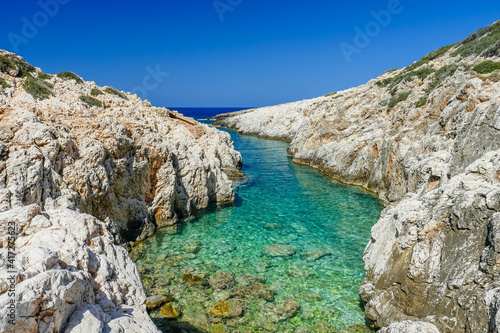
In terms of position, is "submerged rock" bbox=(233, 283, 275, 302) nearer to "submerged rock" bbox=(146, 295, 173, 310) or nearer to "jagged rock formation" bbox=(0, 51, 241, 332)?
"submerged rock" bbox=(146, 295, 173, 310)

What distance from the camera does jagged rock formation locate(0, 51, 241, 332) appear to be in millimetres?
5977

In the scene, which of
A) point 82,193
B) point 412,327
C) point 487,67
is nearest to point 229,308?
point 412,327

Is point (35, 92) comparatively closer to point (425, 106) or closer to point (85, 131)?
point (85, 131)

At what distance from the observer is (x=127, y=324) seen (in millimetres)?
6539

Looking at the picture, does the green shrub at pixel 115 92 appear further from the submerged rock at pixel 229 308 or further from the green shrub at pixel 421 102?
the green shrub at pixel 421 102

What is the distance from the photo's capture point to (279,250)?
17281mm

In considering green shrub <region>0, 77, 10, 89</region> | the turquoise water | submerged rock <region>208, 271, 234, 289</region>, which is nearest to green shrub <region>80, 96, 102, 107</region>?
green shrub <region>0, 77, 10, 89</region>

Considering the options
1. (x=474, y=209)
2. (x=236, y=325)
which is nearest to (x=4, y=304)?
(x=236, y=325)

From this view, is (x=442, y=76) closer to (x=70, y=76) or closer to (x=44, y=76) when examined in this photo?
(x=70, y=76)

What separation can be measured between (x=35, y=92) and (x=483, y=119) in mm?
23896

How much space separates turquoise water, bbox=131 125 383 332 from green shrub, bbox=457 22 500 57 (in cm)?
1969

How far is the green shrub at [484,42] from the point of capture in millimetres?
31669

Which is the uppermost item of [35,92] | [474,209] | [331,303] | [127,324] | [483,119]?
[35,92]

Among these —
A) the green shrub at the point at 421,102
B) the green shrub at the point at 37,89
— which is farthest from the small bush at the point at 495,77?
the green shrub at the point at 37,89
